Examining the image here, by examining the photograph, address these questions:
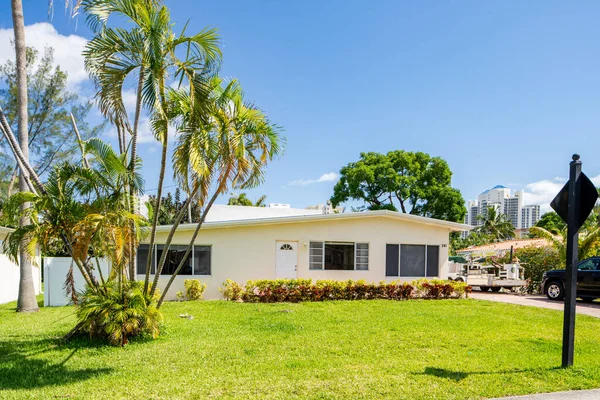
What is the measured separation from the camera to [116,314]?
7387 mm

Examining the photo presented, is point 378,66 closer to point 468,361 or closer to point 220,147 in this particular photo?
point 220,147

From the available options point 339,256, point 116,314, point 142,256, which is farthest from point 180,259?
point 116,314

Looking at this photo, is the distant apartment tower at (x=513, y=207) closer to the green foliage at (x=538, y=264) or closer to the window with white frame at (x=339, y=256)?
the green foliage at (x=538, y=264)

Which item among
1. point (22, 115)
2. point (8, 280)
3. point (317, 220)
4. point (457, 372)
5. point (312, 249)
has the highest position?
point (22, 115)

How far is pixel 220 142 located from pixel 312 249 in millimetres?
8642

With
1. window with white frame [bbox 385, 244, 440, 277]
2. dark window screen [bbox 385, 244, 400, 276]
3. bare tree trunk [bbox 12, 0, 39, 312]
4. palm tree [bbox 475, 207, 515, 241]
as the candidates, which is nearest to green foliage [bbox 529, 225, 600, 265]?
window with white frame [bbox 385, 244, 440, 277]

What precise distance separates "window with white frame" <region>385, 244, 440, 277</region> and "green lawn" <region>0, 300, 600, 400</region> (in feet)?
18.1

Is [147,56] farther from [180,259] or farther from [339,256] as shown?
[339,256]

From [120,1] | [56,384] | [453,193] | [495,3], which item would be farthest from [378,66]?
[453,193]

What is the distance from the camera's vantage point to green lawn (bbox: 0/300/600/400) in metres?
5.16

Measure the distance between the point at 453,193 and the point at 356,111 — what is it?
1905 cm

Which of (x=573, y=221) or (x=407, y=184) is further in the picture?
(x=407, y=184)

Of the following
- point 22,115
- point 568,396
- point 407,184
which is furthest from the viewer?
point 407,184

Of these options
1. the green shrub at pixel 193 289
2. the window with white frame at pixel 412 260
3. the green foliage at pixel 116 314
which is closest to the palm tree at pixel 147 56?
the green foliage at pixel 116 314
